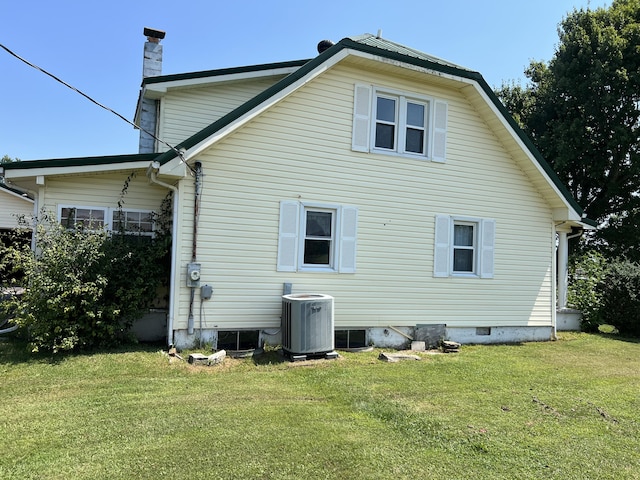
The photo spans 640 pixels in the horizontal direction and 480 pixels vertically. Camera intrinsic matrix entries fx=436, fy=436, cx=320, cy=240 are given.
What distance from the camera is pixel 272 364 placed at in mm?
7230

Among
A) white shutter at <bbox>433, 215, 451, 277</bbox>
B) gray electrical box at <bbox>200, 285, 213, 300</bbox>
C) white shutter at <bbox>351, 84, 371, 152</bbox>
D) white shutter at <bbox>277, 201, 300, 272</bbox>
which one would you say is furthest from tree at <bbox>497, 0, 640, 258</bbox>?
gray electrical box at <bbox>200, 285, 213, 300</bbox>

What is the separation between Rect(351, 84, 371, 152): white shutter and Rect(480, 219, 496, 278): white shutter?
340 centimetres

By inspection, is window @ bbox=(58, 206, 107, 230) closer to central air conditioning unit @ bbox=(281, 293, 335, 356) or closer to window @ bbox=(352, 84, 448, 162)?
central air conditioning unit @ bbox=(281, 293, 335, 356)

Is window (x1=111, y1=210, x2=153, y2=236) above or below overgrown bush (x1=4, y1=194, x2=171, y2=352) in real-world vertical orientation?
above

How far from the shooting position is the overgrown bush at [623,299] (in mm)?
12133

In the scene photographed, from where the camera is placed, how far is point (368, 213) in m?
9.00

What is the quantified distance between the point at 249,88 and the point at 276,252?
4.82 metres

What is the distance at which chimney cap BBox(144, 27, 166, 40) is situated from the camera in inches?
438

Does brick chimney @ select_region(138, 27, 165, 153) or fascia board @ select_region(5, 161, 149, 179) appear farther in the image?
brick chimney @ select_region(138, 27, 165, 153)

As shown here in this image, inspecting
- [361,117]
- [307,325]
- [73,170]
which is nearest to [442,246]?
[361,117]

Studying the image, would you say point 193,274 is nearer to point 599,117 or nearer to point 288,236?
point 288,236

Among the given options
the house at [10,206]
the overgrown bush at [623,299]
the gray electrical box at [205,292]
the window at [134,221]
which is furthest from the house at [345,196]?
the house at [10,206]

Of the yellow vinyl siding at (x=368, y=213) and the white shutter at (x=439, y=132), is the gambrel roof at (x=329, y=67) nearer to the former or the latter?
the yellow vinyl siding at (x=368, y=213)

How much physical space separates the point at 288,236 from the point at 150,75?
613 cm
